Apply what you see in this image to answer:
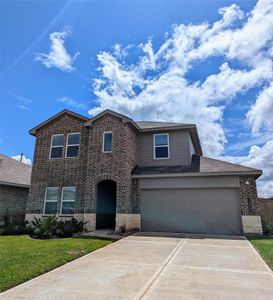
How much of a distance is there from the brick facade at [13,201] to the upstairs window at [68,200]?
4.17m

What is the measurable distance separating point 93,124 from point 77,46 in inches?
178

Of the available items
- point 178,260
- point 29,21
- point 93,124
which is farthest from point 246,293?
point 29,21

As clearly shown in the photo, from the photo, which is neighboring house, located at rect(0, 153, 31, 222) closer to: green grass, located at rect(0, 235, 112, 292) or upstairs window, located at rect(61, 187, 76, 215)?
upstairs window, located at rect(61, 187, 76, 215)

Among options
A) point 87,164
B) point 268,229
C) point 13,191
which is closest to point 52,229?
point 87,164

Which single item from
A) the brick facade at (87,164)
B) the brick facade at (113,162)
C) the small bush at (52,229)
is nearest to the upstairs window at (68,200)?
the brick facade at (87,164)

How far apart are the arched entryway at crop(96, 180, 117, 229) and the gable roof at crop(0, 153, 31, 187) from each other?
5.83 m

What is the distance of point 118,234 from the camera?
12195mm

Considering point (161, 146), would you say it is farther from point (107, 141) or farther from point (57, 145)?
point (57, 145)

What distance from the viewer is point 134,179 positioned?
47.3 ft

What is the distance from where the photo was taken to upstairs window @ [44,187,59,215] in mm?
14697

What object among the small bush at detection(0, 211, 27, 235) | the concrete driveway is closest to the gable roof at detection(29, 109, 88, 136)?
the small bush at detection(0, 211, 27, 235)

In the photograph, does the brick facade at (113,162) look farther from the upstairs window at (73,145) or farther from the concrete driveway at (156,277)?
the concrete driveway at (156,277)

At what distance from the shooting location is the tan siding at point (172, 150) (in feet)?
49.7

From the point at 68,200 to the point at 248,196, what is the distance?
33.3 ft
